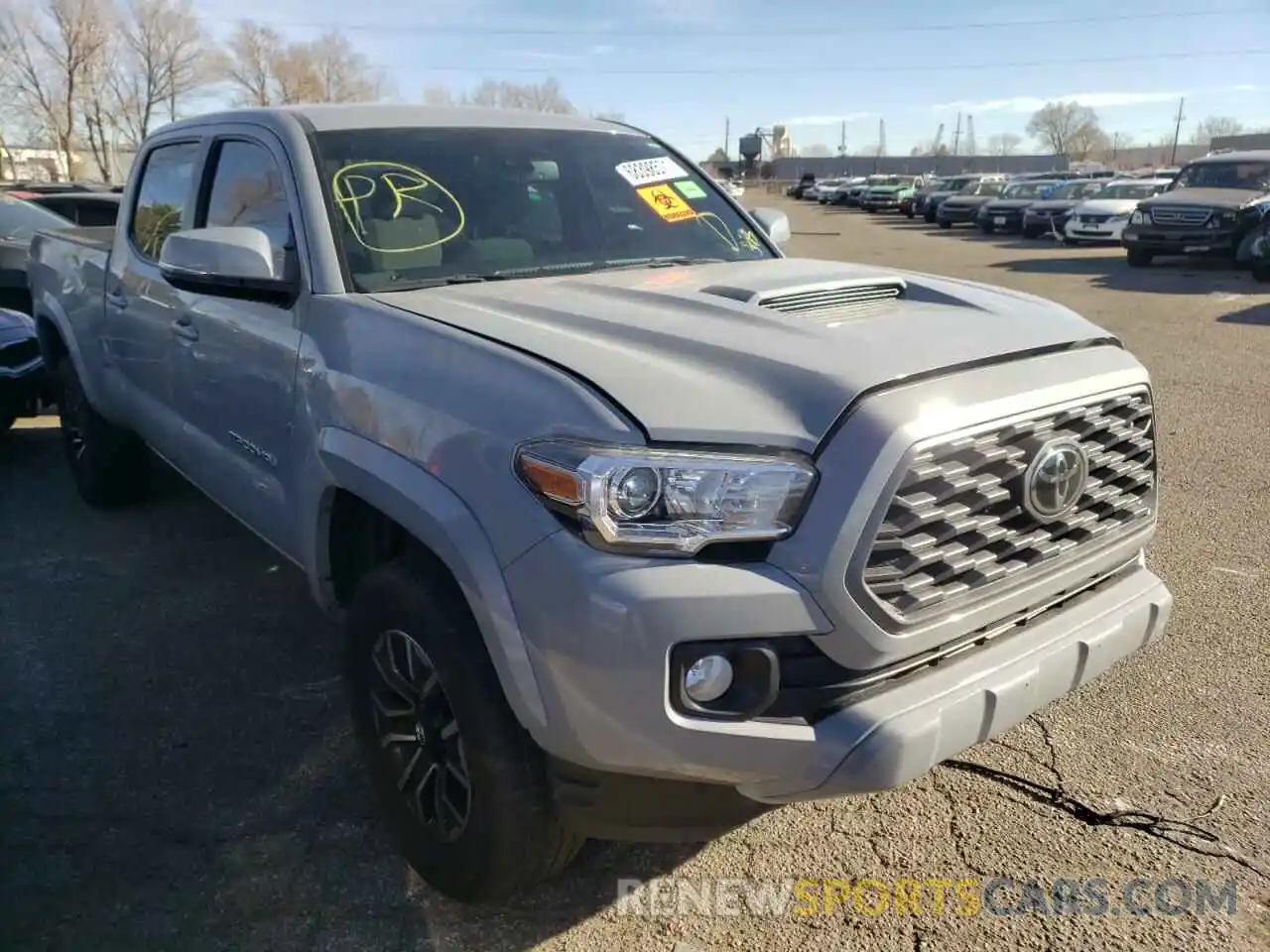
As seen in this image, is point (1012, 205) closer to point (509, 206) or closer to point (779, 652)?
point (509, 206)

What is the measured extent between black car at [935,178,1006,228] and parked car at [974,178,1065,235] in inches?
62.9

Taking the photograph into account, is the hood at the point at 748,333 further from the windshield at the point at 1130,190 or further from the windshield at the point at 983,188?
the windshield at the point at 983,188

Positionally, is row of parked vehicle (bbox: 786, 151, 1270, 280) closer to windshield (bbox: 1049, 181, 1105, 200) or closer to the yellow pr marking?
windshield (bbox: 1049, 181, 1105, 200)

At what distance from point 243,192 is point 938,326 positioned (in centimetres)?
239

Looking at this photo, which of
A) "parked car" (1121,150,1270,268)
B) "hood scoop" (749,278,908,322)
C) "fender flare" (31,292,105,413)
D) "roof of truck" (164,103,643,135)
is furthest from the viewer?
"parked car" (1121,150,1270,268)

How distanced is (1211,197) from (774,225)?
50.9ft

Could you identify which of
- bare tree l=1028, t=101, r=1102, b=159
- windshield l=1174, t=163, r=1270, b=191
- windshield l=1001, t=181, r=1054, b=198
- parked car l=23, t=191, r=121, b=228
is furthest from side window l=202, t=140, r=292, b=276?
bare tree l=1028, t=101, r=1102, b=159

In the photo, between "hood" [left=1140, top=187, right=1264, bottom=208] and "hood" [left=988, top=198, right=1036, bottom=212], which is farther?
"hood" [left=988, top=198, right=1036, bottom=212]

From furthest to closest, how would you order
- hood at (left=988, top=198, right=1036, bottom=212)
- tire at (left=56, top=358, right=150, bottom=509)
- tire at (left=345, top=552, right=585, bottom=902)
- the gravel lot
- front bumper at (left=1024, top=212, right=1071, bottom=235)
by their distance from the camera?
hood at (left=988, top=198, right=1036, bottom=212)
front bumper at (left=1024, top=212, right=1071, bottom=235)
tire at (left=56, top=358, right=150, bottom=509)
the gravel lot
tire at (left=345, top=552, right=585, bottom=902)

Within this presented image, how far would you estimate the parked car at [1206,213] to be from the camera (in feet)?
52.4

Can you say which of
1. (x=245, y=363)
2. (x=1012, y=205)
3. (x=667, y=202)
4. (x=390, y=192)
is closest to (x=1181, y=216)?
(x=1012, y=205)

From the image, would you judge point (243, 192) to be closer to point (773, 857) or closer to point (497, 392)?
point (497, 392)

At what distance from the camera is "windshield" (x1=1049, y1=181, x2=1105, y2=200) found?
82.7ft

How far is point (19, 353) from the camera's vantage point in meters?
6.63
